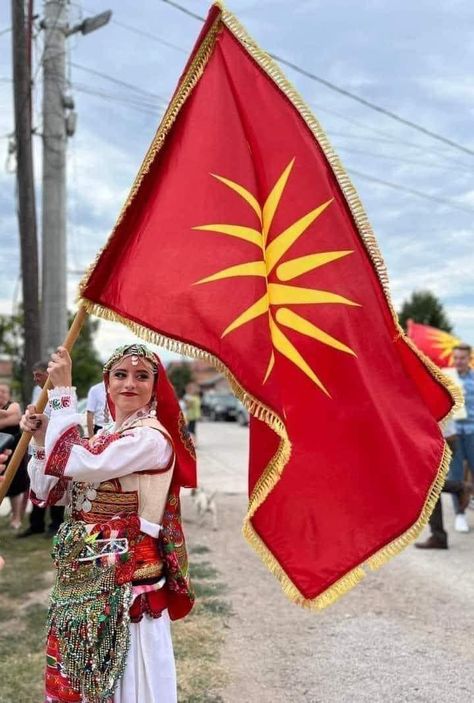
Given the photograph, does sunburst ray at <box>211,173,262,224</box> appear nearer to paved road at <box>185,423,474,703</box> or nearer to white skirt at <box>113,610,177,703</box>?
white skirt at <box>113,610,177,703</box>

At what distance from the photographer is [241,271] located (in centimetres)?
275

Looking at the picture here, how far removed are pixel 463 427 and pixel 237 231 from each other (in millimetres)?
5806

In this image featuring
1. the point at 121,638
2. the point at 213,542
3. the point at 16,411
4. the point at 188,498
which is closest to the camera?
the point at 121,638

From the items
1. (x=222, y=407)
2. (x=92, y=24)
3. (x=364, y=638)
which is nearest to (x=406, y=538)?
(x=364, y=638)

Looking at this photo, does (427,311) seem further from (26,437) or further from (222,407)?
(26,437)

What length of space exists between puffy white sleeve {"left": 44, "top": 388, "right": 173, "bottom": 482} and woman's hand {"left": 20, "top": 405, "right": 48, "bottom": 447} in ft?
0.61

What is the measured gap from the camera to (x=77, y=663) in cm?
245

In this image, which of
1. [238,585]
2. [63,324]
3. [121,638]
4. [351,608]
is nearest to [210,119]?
[121,638]

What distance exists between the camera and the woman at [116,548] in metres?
2.43

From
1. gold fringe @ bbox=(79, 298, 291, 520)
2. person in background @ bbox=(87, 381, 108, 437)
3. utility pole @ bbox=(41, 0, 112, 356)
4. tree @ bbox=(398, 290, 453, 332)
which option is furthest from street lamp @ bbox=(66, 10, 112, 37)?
tree @ bbox=(398, 290, 453, 332)

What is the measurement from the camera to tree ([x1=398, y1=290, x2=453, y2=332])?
54.7 meters

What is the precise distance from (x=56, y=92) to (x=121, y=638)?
8849mm

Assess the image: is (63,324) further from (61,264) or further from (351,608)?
(351,608)

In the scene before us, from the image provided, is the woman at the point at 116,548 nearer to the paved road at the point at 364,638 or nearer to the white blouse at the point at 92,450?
the white blouse at the point at 92,450
